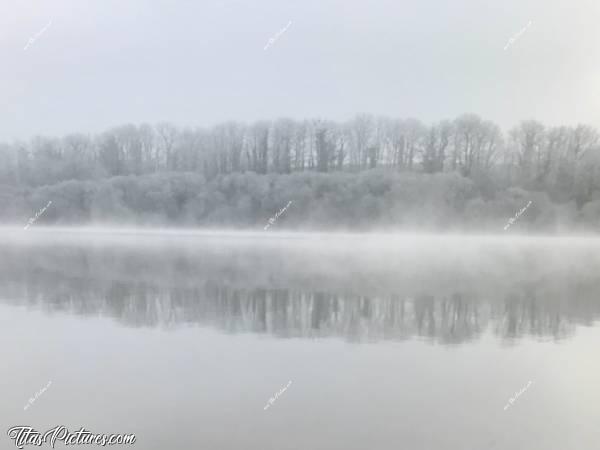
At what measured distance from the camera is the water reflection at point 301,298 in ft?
12.8

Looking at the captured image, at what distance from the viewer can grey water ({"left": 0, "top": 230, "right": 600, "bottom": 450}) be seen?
7.80ft

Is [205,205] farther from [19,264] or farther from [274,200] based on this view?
[19,264]

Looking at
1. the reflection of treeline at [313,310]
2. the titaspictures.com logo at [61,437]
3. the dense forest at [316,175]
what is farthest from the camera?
the dense forest at [316,175]

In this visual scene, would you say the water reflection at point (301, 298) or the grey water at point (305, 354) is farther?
the water reflection at point (301, 298)

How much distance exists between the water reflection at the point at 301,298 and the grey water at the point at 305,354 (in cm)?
3

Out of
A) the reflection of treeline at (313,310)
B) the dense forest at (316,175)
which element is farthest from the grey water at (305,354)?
the dense forest at (316,175)

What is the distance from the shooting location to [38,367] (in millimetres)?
3055

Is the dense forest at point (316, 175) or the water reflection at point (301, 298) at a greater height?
the dense forest at point (316, 175)

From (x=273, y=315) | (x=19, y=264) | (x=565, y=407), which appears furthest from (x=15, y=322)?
(x=565, y=407)

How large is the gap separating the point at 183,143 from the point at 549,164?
616 cm

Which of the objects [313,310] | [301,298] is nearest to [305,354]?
[313,310]

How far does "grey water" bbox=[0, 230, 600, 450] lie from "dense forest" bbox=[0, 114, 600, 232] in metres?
1.83

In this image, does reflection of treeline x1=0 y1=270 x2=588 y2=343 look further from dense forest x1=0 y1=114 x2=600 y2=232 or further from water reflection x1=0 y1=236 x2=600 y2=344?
dense forest x1=0 y1=114 x2=600 y2=232

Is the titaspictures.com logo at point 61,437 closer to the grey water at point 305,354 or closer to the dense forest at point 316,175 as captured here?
the grey water at point 305,354
